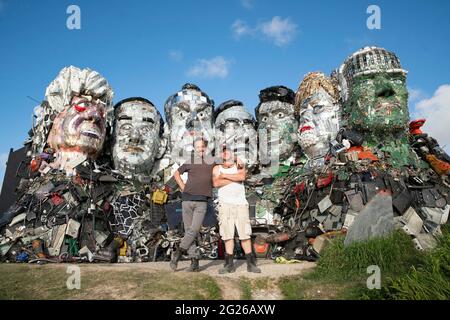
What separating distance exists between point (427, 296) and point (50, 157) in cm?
857

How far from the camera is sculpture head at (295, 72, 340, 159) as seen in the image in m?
9.30

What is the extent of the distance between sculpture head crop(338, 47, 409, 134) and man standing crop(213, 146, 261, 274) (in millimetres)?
4938

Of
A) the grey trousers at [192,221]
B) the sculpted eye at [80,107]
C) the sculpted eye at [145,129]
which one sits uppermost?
the sculpted eye at [80,107]

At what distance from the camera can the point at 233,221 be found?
A: 4.73 m

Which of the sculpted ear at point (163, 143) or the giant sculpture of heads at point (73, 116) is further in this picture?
the sculpted ear at point (163, 143)

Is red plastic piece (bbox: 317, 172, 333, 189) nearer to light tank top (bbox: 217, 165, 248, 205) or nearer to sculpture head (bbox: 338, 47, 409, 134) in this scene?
sculpture head (bbox: 338, 47, 409, 134)

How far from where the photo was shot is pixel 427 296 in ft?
10.7

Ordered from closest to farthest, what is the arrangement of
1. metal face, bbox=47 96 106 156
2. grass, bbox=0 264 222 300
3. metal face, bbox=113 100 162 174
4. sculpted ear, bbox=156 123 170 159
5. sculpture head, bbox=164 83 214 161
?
grass, bbox=0 264 222 300 < metal face, bbox=47 96 106 156 < metal face, bbox=113 100 162 174 < sculpture head, bbox=164 83 214 161 < sculpted ear, bbox=156 123 170 159

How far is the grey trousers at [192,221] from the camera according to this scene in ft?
15.3

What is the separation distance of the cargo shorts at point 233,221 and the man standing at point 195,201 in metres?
0.27

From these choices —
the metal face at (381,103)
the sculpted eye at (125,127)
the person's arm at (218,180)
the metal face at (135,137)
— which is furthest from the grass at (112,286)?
the metal face at (381,103)

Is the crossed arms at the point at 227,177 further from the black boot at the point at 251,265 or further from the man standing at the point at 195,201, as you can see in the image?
the black boot at the point at 251,265

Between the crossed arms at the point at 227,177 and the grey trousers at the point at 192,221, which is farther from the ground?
the crossed arms at the point at 227,177

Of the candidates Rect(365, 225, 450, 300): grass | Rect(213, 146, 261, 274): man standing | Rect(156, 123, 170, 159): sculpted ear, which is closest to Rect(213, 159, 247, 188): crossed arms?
Rect(213, 146, 261, 274): man standing
